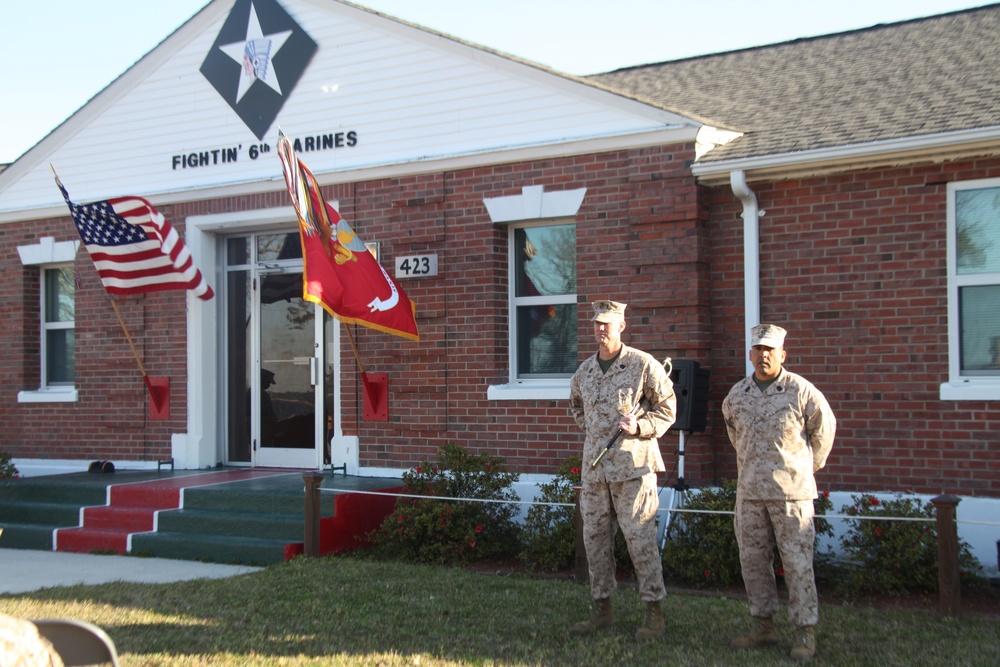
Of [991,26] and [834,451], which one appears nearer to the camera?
[834,451]

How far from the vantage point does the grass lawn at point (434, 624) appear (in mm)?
6062

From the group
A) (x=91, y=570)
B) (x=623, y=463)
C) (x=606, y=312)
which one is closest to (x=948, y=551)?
(x=623, y=463)

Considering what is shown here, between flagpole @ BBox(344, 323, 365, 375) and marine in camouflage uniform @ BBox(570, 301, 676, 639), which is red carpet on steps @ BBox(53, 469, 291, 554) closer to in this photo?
flagpole @ BBox(344, 323, 365, 375)

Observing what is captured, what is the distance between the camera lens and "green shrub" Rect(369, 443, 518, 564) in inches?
358

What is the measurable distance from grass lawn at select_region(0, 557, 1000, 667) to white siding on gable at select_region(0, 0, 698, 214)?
4.31 meters

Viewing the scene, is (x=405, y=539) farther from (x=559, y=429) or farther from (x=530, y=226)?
(x=530, y=226)

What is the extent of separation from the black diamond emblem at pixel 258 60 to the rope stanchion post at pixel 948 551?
7845 mm

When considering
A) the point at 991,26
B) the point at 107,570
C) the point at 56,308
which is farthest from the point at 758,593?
the point at 56,308

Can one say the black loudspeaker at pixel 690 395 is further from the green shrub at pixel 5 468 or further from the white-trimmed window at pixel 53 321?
the white-trimmed window at pixel 53 321

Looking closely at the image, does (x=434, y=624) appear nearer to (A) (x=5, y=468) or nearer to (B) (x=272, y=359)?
(B) (x=272, y=359)

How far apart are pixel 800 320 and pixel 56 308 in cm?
916

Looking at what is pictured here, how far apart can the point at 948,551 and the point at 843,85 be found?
5112 millimetres

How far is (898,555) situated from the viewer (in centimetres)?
760

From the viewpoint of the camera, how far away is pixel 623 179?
9.80m
